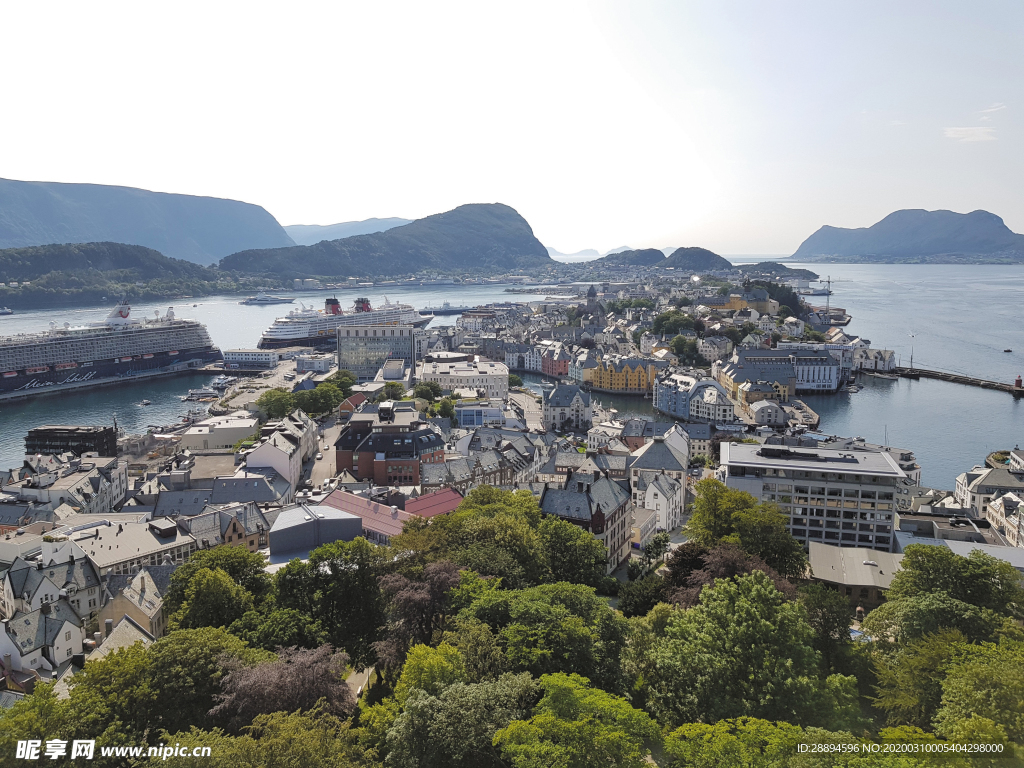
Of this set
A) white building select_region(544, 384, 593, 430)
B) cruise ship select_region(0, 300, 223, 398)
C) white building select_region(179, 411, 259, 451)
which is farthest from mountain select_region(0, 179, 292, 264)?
white building select_region(544, 384, 593, 430)

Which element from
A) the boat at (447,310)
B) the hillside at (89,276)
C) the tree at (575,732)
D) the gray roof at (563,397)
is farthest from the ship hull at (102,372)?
the tree at (575,732)

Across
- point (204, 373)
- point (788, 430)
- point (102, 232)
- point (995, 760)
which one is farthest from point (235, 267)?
point (995, 760)

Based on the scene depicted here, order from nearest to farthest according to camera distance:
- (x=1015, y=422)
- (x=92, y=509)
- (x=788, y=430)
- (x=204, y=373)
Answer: (x=92, y=509)
(x=788, y=430)
(x=1015, y=422)
(x=204, y=373)

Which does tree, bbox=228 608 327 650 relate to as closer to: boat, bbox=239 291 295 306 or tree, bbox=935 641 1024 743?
tree, bbox=935 641 1024 743

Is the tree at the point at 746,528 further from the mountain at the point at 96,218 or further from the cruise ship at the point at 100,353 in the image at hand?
the mountain at the point at 96,218

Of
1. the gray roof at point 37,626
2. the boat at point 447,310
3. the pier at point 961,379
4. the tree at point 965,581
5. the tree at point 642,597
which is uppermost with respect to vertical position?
the boat at point 447,310

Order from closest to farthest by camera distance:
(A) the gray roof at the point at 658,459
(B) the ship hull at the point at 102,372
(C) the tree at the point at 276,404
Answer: (A) the gray roof at the point at 658,459
(C) the tree at the point at 276,404
(B) the ship hull at the point at 102,372

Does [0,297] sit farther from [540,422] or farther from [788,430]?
[788,430]
